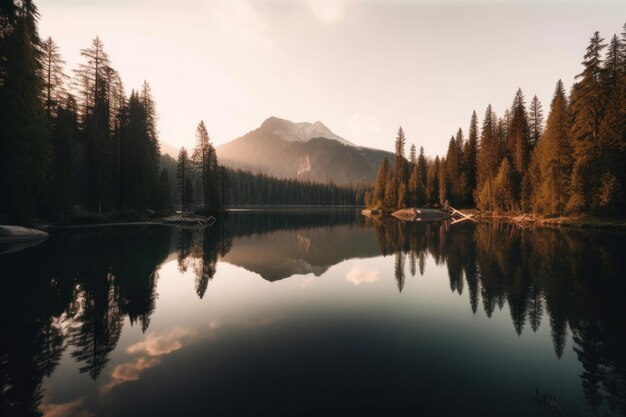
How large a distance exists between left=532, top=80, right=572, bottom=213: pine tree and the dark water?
3395 cm

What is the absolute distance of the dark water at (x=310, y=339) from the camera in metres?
5.97

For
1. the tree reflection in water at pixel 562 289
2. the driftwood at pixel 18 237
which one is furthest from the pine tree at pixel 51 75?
the tree reflection in water at pixel 562 289

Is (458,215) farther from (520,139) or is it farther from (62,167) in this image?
(62,167)

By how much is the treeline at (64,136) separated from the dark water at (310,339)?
1552cm

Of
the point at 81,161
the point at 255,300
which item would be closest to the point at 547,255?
the point at 255,300

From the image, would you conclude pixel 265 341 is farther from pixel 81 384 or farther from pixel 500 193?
pixel 500 193

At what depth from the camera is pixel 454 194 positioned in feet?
282

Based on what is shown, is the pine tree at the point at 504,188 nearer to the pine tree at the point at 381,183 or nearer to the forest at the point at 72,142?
the pine tree at the point at 381,183

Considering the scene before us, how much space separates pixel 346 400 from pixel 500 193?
2788 inches

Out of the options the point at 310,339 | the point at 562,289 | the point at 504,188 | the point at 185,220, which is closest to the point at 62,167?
the point at 185,220

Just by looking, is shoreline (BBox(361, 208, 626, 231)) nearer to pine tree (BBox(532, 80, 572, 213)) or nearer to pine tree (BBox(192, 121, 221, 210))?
pine tree (BBox(532, 80, 572, 213))

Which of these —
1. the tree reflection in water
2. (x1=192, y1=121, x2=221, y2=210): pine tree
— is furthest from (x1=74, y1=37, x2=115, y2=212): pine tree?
the tree reflection in water

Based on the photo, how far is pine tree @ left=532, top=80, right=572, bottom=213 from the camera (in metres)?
44.9

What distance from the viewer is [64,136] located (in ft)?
120
